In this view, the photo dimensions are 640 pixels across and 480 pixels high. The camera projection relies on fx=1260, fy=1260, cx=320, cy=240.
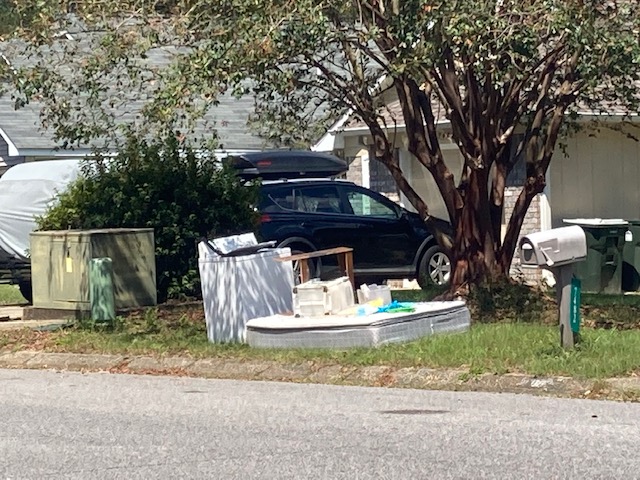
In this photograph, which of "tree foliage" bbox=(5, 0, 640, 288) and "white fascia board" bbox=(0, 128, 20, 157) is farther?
"white fascia board" bbox=(0, 128, 20, 157)

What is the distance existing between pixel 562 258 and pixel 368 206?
9033mm

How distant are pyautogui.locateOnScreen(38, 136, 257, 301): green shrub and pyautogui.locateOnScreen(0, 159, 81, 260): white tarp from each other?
1.34m

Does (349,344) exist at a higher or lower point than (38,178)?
lower

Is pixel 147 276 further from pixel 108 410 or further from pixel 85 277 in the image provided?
pixel 108 410

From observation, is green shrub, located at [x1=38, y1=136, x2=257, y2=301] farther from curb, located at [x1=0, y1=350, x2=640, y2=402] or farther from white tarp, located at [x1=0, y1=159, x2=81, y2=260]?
curb, located at [x1=0, y1=350, x2=640, y2=402]

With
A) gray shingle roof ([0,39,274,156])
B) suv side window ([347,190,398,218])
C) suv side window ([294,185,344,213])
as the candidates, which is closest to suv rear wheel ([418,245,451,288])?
suv side window ([347,190,398,218])

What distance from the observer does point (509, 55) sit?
11.9 m

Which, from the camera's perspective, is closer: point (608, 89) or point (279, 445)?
point (279, 445)

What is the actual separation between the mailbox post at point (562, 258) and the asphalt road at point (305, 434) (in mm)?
1137

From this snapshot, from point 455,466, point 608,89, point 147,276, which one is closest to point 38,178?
point 147,276

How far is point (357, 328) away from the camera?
1198 centimetres

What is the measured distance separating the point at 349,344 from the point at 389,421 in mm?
3008

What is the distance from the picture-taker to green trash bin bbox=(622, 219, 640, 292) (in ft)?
60.3

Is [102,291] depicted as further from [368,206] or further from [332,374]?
[368,206]
